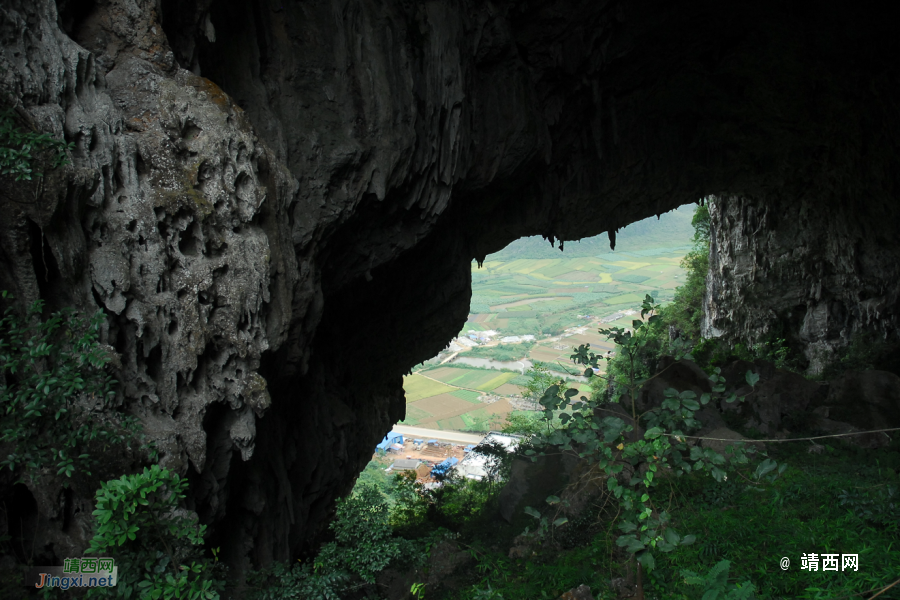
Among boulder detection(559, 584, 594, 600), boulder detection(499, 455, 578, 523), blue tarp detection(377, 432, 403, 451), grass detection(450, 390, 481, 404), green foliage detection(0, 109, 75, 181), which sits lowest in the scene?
grass detection(450, 390, 481, 404)

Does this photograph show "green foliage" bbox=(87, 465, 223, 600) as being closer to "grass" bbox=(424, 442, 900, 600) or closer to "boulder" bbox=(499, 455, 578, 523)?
"grass" bbox=(424, 442, 900, 600)

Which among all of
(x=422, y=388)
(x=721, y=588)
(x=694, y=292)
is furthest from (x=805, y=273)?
(x=422, y=388)

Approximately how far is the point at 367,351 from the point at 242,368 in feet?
18.7

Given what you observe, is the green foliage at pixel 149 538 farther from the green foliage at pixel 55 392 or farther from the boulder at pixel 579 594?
the boulder at pixel 579 594

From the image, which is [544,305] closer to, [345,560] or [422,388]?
[422,388]

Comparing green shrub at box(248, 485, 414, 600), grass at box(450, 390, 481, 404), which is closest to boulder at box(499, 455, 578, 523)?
green shrub at box(248, 485, 414, 600)

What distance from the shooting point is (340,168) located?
6.68 metres

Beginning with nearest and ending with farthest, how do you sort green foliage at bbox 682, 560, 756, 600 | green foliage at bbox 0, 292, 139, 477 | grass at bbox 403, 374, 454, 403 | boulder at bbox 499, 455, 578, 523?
green foliage at bbox 682, 560, 756, 600 → green foliage at bbox 0, 292, 139, 477 → boulder at bbox 499, 455, 578, 523 → grass at bbox 403, 374, 454, 403

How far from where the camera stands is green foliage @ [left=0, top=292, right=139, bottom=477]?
11.1ft

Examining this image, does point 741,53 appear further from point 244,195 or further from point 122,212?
point 122,212

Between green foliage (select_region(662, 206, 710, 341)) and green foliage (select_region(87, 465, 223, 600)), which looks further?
green foliage (select_region(662, 206, 710, 341))

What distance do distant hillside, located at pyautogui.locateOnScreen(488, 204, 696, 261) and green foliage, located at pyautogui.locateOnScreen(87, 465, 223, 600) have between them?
81102 mm

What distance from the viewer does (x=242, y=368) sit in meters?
4.76

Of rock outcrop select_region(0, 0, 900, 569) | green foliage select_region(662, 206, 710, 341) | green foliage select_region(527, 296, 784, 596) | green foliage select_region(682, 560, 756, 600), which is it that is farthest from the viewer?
green foliage select_region(662, 206, 710, 341)
